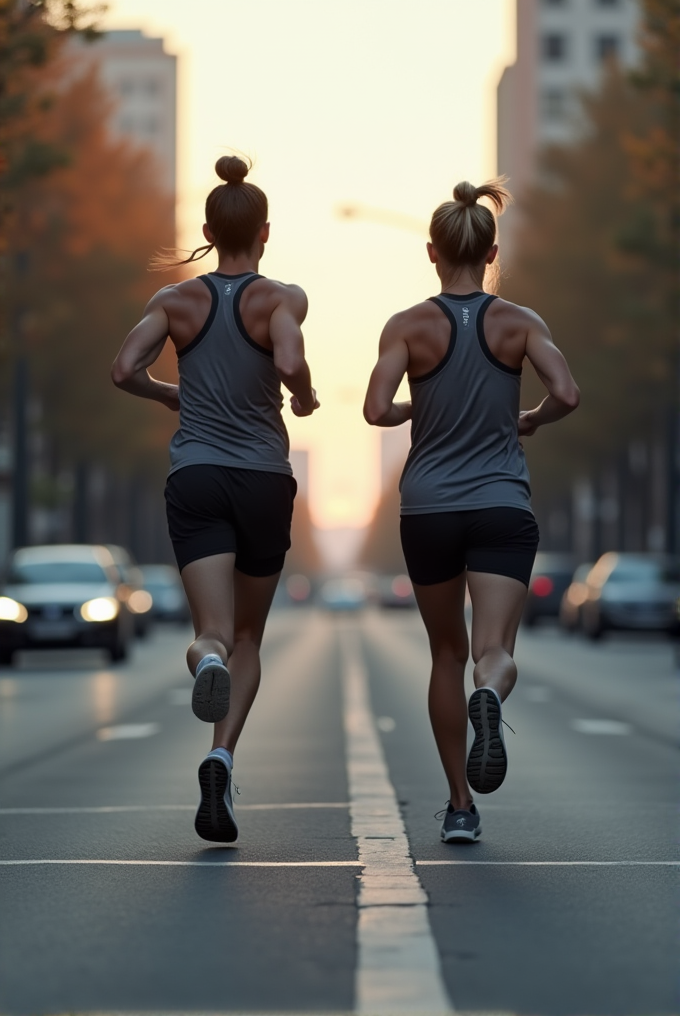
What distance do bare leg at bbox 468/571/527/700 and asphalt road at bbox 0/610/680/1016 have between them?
2.14ft

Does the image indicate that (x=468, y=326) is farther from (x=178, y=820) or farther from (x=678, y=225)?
(x=678, y=225)

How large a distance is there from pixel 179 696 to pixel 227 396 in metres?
12.0

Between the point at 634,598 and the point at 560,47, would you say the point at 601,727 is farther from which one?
the point at 560,47

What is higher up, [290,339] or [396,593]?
[290,339]

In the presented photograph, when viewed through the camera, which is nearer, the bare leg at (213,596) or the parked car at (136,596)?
the bare leg at (213,596)

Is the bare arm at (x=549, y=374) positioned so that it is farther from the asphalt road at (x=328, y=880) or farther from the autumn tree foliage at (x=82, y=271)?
→ the autumn tree foliage at (x=82, y=271)

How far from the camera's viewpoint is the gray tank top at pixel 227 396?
6.64m

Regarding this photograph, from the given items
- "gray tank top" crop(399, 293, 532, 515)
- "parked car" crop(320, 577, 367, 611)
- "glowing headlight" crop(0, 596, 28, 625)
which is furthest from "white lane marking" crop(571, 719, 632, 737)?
"parked car" crop(320, 577, 367, 611)

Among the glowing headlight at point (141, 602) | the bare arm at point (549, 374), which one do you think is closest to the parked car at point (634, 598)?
the glowing headlight at point (141, 602)

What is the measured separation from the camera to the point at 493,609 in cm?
650

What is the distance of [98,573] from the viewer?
2592cm

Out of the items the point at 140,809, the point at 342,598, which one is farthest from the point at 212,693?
the point at 342,598

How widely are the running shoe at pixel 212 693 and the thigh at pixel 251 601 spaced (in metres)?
0.59

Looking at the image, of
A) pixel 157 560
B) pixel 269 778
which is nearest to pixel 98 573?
pixel 269 778
